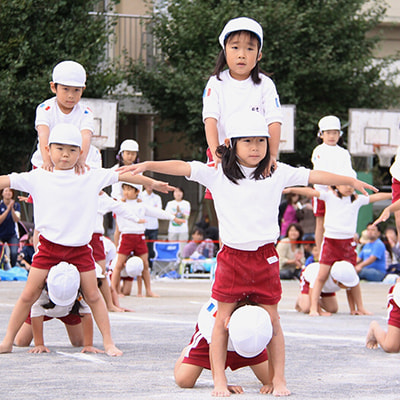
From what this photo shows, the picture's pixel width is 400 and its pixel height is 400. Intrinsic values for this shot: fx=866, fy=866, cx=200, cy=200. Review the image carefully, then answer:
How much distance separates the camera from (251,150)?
5.35 m

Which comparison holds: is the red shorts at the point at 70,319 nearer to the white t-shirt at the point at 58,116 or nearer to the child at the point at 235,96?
the white t-shirt at the point at 58,116

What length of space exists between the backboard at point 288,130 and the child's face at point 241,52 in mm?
13863

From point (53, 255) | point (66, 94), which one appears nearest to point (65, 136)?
point (53, 255)

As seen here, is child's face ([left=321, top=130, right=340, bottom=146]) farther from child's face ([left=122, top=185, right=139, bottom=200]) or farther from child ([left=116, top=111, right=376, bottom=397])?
child ([left=116, top=111, right=376, bottom=397])

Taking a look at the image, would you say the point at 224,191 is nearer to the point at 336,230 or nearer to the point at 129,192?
the point at 336,230

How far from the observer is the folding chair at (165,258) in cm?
1839

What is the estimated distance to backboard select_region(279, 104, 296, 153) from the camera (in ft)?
66.5

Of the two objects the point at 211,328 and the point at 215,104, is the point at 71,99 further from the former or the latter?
the point at 211,328

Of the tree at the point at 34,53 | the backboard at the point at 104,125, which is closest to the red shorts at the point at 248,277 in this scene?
the backboard at the point at 104,125

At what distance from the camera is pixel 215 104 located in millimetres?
6602

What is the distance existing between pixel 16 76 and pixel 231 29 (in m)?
15.2

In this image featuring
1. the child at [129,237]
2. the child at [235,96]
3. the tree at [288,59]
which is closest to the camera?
the child at [235,96]

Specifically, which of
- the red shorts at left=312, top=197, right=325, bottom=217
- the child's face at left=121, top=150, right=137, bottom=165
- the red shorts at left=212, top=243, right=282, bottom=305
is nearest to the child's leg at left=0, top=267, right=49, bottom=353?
the red shorts at left=212, top=243, right=282, bottom=305

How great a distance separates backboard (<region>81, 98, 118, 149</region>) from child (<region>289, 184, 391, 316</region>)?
9377 mm
